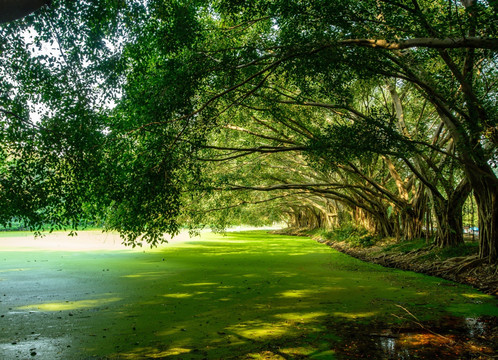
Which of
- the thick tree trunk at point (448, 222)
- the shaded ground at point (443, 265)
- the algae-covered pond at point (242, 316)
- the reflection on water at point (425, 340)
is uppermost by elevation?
the thick tree trunk at point (448, 222)

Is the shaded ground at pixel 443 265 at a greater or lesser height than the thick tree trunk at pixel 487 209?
lesser

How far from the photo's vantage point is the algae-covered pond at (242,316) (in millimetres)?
3547

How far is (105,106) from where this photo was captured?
5.77 meters

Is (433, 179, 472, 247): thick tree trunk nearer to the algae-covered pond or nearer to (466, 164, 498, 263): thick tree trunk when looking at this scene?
(466, 164, 498, 263): thick tree trunk

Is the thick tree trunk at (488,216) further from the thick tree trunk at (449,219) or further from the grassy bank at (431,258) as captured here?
the thick tree trunk at (449,219)

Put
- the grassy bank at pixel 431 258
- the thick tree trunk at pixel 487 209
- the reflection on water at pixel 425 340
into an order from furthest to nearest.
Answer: the grassy bank at pixel 431 258, the thick tree trunk at pixel 487 209, the reflection on water at pixel 425 340

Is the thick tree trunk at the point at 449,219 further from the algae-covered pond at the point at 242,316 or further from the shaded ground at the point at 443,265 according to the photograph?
the algae-covered pond at the point at 242,316

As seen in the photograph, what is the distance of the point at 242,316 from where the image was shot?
4785 millimetres

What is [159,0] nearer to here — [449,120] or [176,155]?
[176,155]

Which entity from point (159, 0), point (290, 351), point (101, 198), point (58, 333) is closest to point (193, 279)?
point (101, 198)

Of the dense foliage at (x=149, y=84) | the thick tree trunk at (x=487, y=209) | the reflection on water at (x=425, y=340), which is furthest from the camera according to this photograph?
the thick tree trunk at (x=487, y=209)

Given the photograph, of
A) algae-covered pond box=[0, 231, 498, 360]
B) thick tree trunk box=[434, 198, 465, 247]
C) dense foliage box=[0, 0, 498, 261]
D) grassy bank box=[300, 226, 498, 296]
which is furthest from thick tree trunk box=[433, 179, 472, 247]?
dense foliage box=[0, 0, 498, 261]

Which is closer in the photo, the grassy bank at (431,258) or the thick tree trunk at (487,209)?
the thick tree trunk at (487,209)

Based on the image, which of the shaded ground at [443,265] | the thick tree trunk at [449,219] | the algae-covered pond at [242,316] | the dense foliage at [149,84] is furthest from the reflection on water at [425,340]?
the thick tree trunk at [449,219]
